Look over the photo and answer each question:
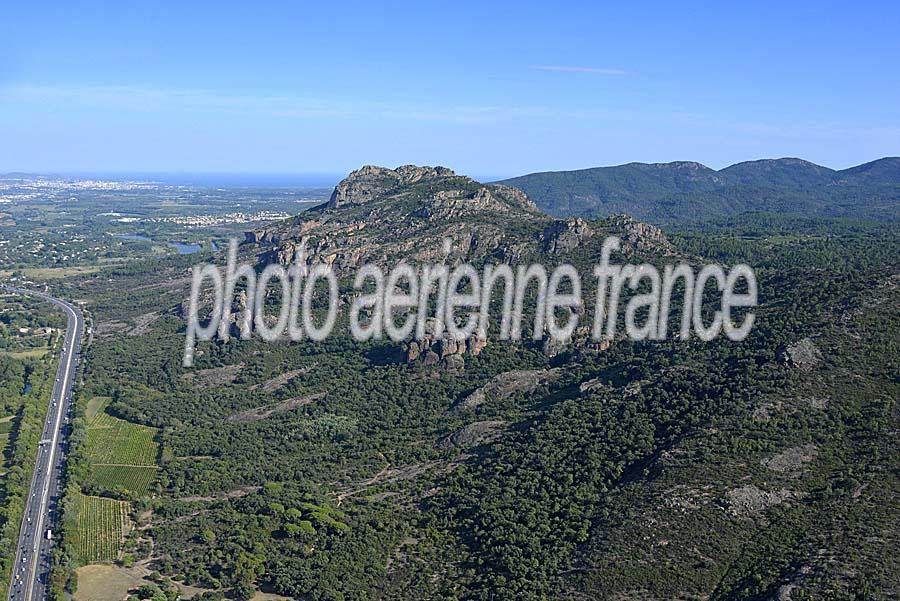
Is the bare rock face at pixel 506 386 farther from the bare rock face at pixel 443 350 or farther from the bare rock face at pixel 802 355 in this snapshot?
the bare rock face at pixel 802 355

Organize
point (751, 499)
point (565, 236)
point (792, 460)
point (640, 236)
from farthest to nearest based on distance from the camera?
point (565, 236) → point (640, 236) → point (792, 460) → point (751, 499)

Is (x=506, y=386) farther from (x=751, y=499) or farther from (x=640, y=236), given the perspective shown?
(x=640, y=236)

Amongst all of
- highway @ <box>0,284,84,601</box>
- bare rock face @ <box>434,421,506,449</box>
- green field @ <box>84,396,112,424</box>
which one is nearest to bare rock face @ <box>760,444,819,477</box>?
bare rock face @ <box>434,421,506,449</box>

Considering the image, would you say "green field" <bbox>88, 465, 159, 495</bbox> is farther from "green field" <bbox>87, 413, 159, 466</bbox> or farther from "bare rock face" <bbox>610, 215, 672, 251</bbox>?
"bare rock face" <bbox>610, 215, 672, 251</bbox>

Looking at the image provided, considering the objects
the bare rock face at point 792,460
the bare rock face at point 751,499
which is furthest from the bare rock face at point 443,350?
the bare rock face at point 751,499

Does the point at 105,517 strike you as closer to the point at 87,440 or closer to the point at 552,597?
the point at 87,440

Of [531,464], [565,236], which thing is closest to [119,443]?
[531,464]
